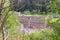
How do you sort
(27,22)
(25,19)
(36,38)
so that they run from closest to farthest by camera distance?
(36,38) → (27,22) → (25,19)

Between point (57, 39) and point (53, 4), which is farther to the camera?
point (57, 39)

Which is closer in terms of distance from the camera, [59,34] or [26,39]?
[59,34]

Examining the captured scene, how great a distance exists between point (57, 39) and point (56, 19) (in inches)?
14.8

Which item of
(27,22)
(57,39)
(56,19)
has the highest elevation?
(56,19)

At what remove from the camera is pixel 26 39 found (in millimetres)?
2713

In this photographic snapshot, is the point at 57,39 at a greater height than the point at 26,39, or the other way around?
the point at 57,39

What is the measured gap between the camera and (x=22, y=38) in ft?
9.43

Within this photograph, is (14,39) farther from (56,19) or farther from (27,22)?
(27,22)

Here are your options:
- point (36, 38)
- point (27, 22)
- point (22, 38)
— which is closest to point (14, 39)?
point (22, 38)

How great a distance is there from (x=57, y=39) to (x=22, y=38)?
1643 millimetres

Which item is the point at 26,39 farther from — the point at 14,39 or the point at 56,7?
the point at 56,7

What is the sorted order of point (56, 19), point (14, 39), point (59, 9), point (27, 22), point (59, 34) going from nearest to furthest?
1. point (56, 19)
2. point (59, 9)
3. point (59, 34)
4. point (14, 39)
5. point (27, 22)

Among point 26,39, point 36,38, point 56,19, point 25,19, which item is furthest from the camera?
point 25,19

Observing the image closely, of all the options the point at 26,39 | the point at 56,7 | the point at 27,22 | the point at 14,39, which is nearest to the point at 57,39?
the point at 56,7
